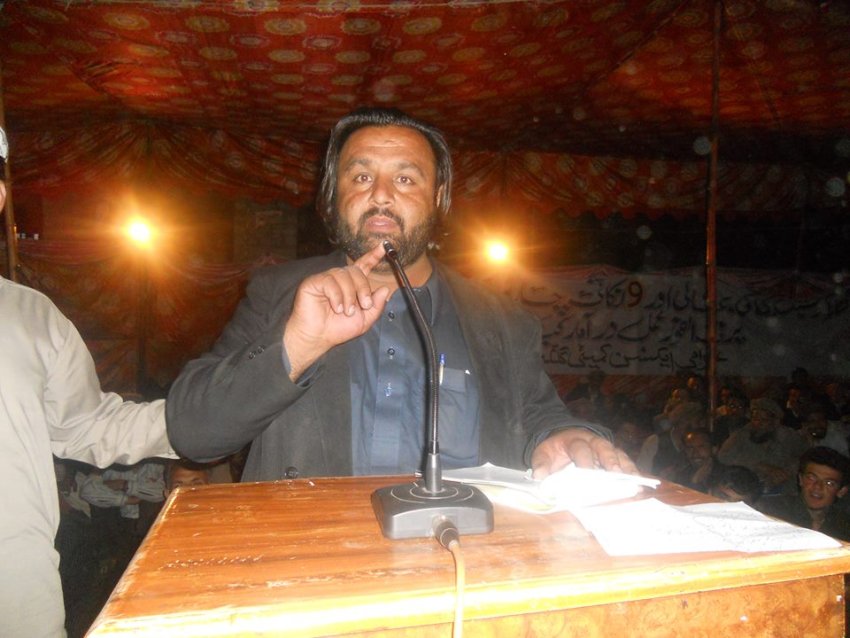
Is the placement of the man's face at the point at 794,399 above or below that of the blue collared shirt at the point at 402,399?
below

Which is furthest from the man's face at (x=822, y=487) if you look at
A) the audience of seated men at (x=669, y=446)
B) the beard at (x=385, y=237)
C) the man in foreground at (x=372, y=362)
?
the beard at (x=385, y=237)

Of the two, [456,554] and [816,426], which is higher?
[456,554]

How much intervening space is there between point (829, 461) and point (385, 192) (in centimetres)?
405

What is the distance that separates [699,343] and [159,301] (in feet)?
27.3

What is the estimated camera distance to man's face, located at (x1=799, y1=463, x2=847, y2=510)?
160 inches

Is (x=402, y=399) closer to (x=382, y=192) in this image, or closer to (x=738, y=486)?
(x=382, y=192)

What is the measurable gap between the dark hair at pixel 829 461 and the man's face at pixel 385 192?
12.5 feet

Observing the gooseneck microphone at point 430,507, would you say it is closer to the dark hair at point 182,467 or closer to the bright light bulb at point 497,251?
the dark hair at point 182,467

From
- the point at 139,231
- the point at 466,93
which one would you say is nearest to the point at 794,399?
the point at 466,93

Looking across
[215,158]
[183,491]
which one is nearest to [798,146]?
[215,158]

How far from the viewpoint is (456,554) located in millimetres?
698

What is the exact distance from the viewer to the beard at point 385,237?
1.85 meters

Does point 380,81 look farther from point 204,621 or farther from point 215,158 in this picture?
point 204,621

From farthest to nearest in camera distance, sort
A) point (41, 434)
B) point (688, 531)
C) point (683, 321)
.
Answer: point (683, 321)
point (41, 434)
point (688, 531)
